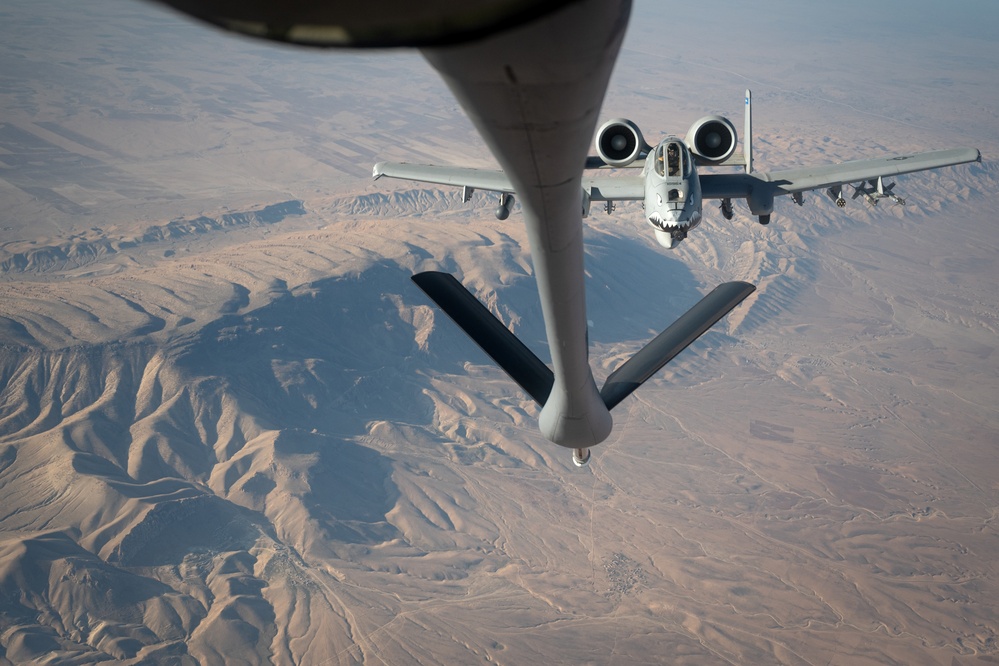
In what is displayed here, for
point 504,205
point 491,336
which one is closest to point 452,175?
point 504,205

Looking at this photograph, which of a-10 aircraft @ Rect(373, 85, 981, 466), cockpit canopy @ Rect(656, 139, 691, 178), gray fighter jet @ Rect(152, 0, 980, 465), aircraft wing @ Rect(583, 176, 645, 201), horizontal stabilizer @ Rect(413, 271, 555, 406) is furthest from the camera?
aircraft wing @ Rect(583, 176, 645, 201)

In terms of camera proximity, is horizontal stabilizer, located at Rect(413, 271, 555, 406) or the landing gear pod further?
the landing gear pod

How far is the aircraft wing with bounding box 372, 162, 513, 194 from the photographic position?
3219cm

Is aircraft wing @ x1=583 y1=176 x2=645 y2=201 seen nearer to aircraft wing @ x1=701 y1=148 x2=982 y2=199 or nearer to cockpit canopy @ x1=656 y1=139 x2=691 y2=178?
cockpit canopy @ x1=656 y1=139 x2=691 y2=178

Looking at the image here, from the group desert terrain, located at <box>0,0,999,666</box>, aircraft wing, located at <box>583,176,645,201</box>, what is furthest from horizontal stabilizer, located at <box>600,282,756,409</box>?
desert terrain, located at <box>0,0,999,666</box>

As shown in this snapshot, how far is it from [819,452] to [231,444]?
119224 millimetres

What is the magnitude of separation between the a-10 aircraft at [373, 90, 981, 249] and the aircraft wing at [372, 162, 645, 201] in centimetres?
4

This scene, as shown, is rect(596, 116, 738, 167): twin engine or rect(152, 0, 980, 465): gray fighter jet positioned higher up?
rect(152, 0, 980, 465): gray fighter jet

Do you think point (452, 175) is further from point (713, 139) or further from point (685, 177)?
point (713, 139)

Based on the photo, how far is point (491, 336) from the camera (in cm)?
1235

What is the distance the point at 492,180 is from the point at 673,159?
275 inches

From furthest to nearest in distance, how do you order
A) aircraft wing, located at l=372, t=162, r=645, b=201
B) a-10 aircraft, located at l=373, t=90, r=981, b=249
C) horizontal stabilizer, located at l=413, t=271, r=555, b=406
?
aircraft wing, located at l=372, t=162, r=645, b=201
a-10 aircraft, located at l=373, t=90, r=981, b=249
horizontal stabilizer, located at l=413, t=271, r=555, b=406

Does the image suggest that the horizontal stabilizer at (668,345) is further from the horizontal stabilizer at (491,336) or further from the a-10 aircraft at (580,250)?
the horizontal stabilizer at (491,336)

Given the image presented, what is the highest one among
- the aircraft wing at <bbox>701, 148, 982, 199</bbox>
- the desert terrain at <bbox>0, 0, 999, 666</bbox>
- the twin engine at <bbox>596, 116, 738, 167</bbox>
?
the twin engine at <bbox>596, 116, 738, 167</bbox>
